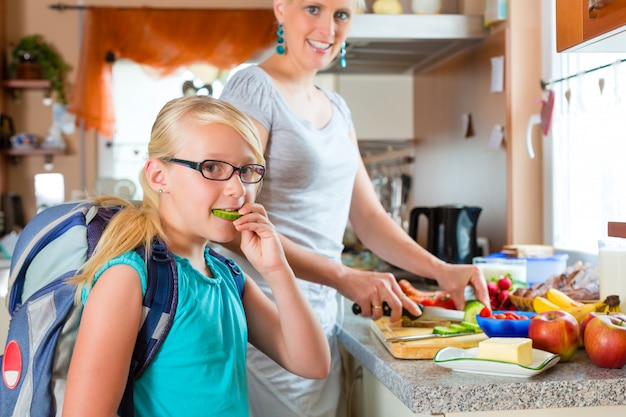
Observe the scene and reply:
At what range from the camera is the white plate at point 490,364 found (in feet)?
4.18

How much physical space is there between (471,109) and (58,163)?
328 centimetres

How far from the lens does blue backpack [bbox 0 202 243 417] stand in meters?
1.08

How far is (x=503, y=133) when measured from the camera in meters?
2.59

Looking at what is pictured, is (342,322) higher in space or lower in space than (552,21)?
lower

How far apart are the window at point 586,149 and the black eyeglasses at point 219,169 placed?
1.27 metres

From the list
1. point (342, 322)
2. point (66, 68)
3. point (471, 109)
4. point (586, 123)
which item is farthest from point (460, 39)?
point (66, 68)

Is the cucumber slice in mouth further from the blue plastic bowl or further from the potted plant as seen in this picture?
the potted plant

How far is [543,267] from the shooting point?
2221 mm

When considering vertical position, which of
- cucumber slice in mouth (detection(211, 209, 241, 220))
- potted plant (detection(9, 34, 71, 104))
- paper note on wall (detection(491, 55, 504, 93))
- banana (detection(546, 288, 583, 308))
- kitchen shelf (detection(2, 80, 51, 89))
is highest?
potted plant (detection(9, 34, 71, 104))

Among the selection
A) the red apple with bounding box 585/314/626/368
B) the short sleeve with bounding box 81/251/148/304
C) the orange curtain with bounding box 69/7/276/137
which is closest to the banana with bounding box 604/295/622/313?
the red apple with bounding box 585/314/626/368

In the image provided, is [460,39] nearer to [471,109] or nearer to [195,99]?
[471,109]

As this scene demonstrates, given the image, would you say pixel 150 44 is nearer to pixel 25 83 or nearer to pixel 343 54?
pixel 25 83

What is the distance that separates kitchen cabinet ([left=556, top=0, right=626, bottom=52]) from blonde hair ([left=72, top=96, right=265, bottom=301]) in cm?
62

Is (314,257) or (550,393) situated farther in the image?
(314,257)
